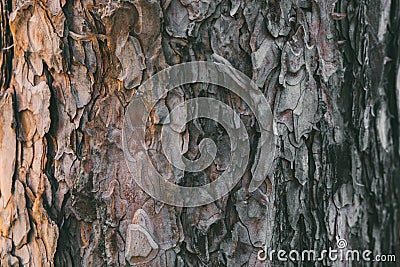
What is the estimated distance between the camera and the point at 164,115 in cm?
100

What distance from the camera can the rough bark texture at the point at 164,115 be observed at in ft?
3.25

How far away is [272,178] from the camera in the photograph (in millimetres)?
1037

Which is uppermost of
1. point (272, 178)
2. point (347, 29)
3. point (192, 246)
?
point (347, 29)

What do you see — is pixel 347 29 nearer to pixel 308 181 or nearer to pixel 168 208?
pixel 308 181

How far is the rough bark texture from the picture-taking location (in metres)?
0.99

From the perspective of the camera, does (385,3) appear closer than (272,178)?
No

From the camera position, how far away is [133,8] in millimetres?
965

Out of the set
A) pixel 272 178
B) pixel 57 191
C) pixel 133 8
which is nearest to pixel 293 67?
pixel 272 178

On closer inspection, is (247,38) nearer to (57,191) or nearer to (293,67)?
(293,67)

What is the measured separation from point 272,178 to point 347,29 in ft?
1.11

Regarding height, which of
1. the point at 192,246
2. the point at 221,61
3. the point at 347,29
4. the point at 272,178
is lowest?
the point at 192,246

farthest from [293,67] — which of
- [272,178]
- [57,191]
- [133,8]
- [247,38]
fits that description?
[57,191]

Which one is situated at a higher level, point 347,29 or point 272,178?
point 347,29

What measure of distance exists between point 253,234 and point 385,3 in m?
0.57
